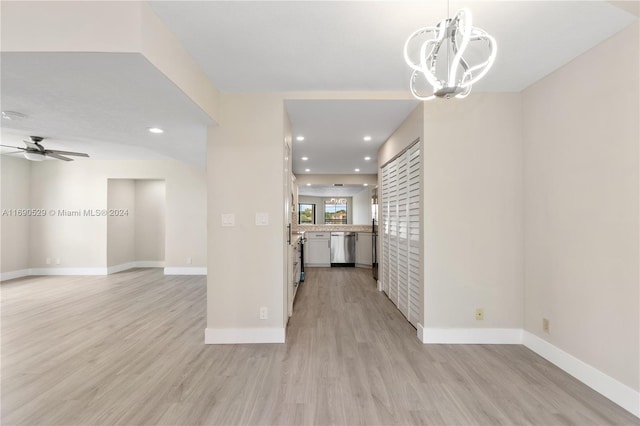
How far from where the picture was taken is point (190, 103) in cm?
233

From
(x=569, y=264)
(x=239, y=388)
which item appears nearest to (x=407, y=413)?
(x=239, y=388)

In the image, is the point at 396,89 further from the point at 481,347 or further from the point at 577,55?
the point at 481,347

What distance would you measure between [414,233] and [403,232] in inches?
15.7

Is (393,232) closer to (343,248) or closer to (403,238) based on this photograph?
(403,238)

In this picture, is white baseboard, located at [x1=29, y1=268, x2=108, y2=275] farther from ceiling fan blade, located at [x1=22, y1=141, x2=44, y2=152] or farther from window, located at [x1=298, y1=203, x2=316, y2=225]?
window, located at [x1=298, y1=203, x2=316, y2=225]

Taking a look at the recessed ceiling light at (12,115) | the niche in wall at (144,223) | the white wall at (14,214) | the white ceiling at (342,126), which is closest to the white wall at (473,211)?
the white ceiling at (342,126)

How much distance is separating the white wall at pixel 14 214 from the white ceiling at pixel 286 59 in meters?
3.52

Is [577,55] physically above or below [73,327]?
above

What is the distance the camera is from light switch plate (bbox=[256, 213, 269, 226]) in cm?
284

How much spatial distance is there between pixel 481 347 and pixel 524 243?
43.5 inches

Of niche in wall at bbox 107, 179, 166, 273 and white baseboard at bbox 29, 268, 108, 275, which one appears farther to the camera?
niche in wall at bbox 107, 179, 166, 273

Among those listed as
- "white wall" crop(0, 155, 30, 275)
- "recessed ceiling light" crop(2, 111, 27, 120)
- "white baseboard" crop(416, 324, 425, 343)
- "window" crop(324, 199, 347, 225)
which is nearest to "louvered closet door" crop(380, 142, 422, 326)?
"white baseboard" crop(416, 324, 425, 343)

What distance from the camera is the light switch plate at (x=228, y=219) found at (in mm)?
2846

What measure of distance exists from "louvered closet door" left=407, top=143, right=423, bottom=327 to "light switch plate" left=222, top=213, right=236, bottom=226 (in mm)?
1939
